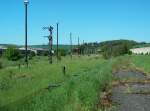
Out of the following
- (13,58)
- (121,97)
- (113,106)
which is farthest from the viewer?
(13,58)

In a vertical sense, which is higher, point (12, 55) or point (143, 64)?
point (143, 64)

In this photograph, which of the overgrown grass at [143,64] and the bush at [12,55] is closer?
the overgrown grass at [143,64]

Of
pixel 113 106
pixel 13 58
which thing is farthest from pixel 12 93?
pixel 13 58

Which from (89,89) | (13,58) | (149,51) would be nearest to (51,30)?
(13,58)

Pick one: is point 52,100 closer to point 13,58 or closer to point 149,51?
point 13,58

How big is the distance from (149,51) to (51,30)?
2217 inches

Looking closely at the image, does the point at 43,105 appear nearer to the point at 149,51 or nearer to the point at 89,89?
the point at 89,89

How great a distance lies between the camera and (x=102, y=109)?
14.1 meters

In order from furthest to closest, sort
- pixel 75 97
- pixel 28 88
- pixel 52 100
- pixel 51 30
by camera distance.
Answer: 1. pixel 51 30
2. pixel 28 88
3. pixel 75 97
4. pixel 52 100

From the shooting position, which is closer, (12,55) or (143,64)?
(143,64)

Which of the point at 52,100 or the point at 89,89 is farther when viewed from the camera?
the point at 89,89

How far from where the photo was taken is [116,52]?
499 ft

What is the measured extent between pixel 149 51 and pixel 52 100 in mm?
120513

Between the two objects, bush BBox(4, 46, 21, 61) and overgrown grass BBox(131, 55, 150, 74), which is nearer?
overgrown grass BBox(131, 55, 150, 74)
